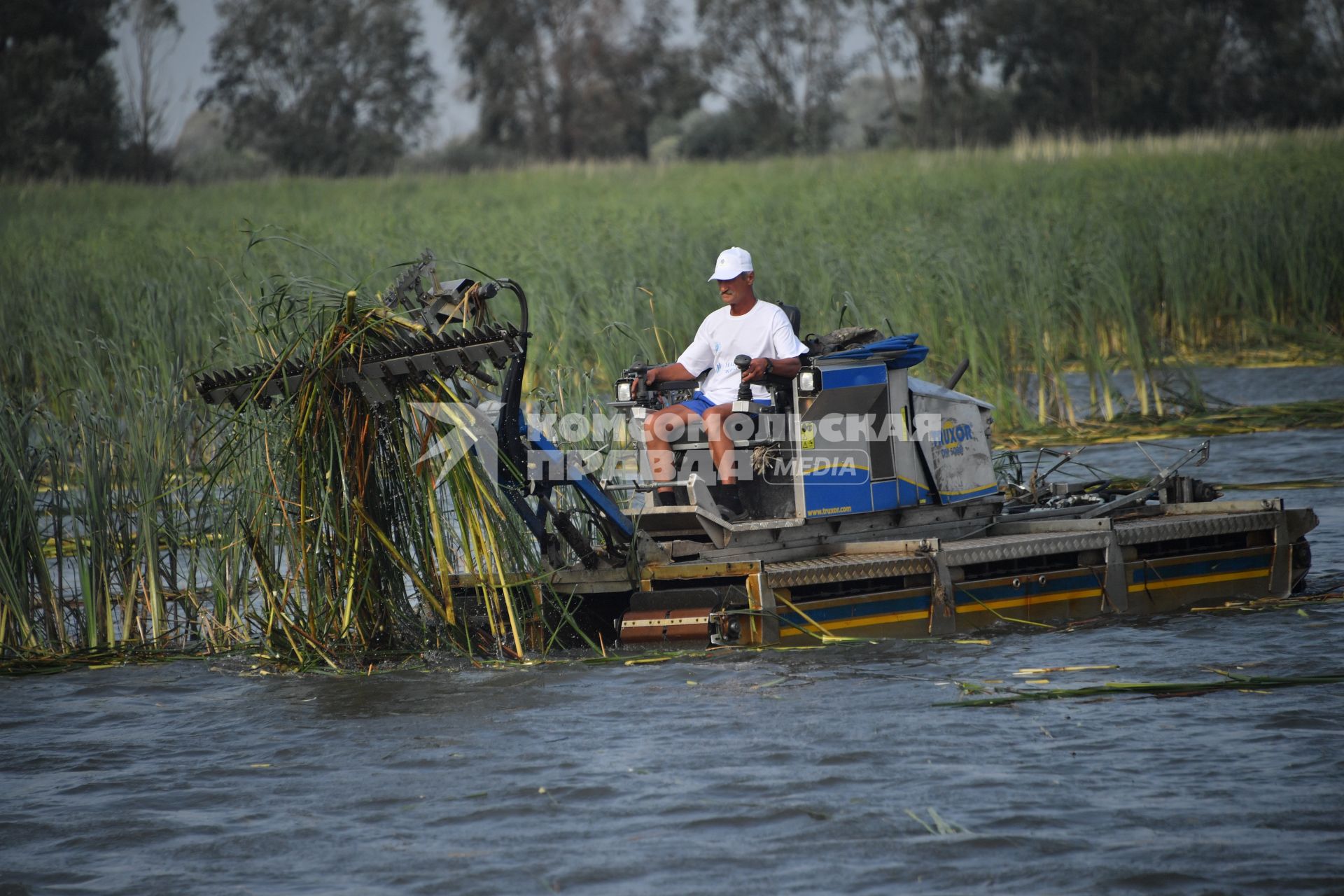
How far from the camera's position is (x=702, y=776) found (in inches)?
240

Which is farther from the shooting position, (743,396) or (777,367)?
(777,367)

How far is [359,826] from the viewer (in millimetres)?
5766

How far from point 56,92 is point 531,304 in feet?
118

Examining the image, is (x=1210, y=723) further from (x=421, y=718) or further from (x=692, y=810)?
(x=421, y=718)

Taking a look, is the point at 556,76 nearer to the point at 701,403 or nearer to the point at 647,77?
the point at 647,77

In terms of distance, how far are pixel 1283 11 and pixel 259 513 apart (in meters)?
48.8

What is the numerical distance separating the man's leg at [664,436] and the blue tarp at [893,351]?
0.92 meters

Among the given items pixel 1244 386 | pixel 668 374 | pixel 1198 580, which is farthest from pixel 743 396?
pixel 1244 386

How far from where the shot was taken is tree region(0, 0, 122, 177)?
147 feet

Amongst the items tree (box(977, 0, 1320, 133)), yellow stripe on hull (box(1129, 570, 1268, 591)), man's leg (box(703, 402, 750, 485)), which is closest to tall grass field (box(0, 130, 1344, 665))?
man's leg (box(703, 402, 750, 485))

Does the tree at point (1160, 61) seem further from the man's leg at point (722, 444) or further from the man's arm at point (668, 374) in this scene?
the man's leg at point (722, 444)

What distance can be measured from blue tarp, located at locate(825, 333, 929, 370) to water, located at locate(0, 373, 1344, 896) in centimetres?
159

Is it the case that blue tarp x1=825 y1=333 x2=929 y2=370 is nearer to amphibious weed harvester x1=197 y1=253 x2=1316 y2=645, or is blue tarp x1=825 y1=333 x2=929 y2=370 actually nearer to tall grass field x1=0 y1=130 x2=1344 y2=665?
amphibious weed harvester x1=197 y1=253 x2=1316 y2=645

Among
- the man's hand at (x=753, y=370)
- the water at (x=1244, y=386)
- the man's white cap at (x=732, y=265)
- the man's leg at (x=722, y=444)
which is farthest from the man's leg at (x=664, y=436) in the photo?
the water at (x=1244, y=386)
